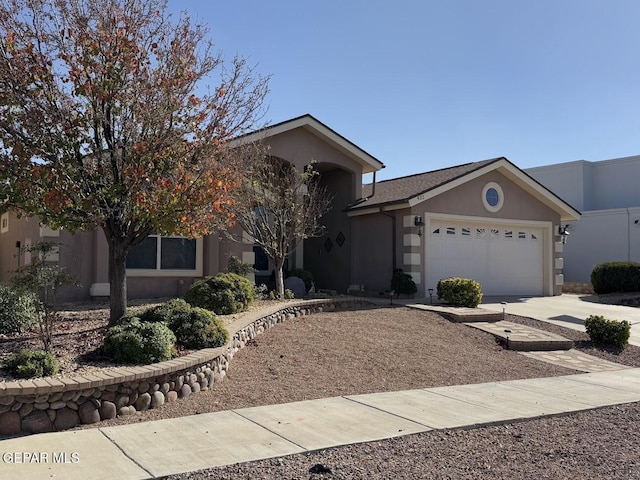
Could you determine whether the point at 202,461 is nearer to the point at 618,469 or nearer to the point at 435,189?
the point at 618,469

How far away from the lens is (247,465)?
5.35 metres

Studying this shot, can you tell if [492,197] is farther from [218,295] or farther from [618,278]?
[218,295]

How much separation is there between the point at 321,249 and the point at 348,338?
10368 millimetres

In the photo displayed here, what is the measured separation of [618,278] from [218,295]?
1652 centimetres

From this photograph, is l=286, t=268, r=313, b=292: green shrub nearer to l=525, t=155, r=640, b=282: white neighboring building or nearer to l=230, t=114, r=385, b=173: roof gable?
l=230, t=114, r=385, b=173: roof gable

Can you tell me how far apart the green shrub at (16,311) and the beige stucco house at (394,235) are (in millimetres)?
5548

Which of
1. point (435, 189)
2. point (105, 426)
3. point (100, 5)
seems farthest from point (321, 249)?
point (105, 426)

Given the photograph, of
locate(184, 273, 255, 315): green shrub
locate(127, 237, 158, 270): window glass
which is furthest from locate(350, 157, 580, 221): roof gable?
locate(184, 273, 255, 315): green shrub

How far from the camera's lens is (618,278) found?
2216 centimetres

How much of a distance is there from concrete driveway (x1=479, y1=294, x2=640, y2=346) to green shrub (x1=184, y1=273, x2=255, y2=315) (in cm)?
733

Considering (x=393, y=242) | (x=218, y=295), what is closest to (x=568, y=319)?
(x=393, y=242)

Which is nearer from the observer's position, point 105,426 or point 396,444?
point 396,444

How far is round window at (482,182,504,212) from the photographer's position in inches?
780

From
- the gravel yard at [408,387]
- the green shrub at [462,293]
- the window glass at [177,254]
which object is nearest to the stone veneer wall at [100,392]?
the gravel yard at [408,387]
